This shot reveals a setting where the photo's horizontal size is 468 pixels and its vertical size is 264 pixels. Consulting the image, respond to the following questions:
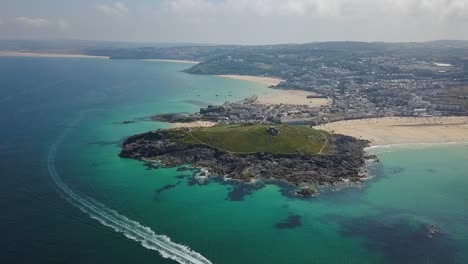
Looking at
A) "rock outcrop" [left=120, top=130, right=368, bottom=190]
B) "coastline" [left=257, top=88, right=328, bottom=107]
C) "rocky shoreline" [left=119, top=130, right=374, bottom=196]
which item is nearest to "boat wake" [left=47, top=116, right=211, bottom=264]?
"rocky shoreline" [left=119, top=130, right=374, bottom=196]

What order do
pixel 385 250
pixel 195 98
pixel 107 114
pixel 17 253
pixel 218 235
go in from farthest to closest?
1. pixel 195 98
2. pixel 107 114
3. pixel 218 235
4. pixel 385 250
5. pixel 17 253

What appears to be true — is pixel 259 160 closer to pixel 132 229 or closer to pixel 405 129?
pixel 132 229

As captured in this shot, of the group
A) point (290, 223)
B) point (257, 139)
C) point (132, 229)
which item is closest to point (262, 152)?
point (257, 139)

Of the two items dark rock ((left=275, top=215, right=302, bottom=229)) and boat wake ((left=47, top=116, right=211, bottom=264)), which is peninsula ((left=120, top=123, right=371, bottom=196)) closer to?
dark rock ((left=275, top=215, right=302, bottom=229))

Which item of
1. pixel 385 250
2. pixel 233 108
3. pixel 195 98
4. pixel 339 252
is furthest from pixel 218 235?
pixel 195 98

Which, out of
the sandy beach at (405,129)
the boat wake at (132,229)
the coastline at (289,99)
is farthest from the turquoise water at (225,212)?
the coastline at (289,99)

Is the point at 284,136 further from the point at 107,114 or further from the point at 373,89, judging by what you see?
the point at 373,89
